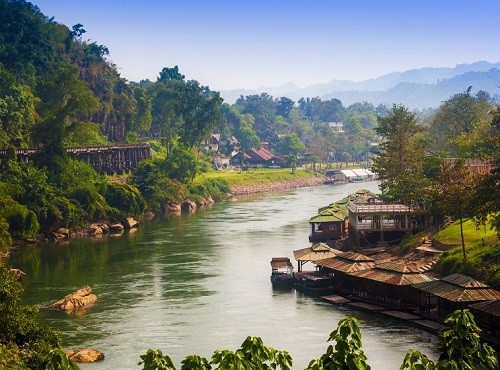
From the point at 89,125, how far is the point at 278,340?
86073mm

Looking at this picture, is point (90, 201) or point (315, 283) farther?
point (90, 201)

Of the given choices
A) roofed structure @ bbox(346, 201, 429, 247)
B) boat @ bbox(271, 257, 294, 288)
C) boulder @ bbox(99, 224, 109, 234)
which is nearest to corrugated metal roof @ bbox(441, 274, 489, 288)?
boat @ bbox(271, 257, 294, 288)

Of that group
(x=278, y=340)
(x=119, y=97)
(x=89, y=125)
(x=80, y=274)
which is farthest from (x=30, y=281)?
(x=119, y=97)

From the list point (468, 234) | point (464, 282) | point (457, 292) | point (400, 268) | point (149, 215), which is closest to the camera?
point (457, 292)

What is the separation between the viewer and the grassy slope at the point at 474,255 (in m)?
58.8

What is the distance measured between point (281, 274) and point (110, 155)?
80.8 m

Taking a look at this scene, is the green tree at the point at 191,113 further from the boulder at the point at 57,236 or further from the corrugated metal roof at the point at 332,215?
the corrugated metal roof at the point at 332,215

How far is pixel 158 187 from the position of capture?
445 ft

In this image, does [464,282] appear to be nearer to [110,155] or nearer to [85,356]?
[85,356]

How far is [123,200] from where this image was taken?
389 ft

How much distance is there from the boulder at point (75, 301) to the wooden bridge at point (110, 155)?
54453mm

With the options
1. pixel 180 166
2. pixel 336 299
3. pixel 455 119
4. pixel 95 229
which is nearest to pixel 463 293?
pixel 336 299

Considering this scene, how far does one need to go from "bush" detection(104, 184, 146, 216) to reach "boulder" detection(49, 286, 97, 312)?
169ft

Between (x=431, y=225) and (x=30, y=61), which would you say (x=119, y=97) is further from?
(x=431, y=225)
